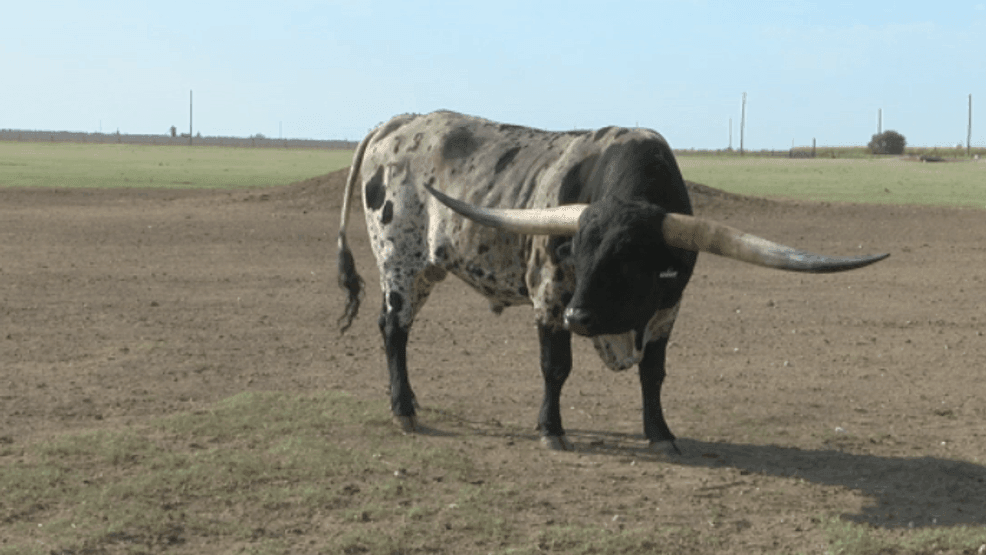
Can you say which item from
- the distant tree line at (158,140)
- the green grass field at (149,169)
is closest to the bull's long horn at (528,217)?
the green grass field at (149,169)

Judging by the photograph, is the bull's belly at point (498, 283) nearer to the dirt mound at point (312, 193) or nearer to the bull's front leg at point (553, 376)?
the bull's front leg at point (553, 376)

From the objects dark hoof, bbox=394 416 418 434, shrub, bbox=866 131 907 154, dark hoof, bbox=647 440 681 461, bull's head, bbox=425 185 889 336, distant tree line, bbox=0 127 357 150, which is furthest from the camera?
distant tree line, bbox=0 127 357 150

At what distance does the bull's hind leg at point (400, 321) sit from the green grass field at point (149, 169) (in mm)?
27106

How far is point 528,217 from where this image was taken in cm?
673

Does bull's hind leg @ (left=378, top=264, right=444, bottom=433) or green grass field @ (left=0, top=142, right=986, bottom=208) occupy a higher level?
green grass field @ (left=0, top=142, right=986, bottom=208)

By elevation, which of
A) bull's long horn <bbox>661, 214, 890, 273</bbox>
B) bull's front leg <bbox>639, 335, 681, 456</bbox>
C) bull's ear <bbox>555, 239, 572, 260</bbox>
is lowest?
bull's front leg <bbox>639, 335, 681, 456</bbox>

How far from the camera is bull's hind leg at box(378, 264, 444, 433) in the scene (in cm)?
805

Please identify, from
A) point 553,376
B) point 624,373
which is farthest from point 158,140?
point 553,376

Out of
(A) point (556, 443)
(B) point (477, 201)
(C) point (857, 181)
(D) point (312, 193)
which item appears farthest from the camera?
(C) point (857, 181)

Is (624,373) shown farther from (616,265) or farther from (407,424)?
(616,265)

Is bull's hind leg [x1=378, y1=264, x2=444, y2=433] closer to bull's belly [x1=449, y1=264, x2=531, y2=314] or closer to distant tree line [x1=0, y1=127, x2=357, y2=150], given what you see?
bull's belly [x1=449, y1=264, x2=531, y2=314]

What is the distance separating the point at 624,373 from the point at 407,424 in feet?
8.55

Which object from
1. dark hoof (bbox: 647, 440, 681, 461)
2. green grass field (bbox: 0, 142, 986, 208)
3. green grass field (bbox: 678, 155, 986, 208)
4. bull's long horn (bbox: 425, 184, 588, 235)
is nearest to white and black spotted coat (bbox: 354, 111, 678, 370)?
bull's long horn (bbox: 425, 184, 588, 235)

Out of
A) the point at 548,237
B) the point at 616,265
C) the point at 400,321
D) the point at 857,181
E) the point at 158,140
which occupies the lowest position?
the point at 400,321
